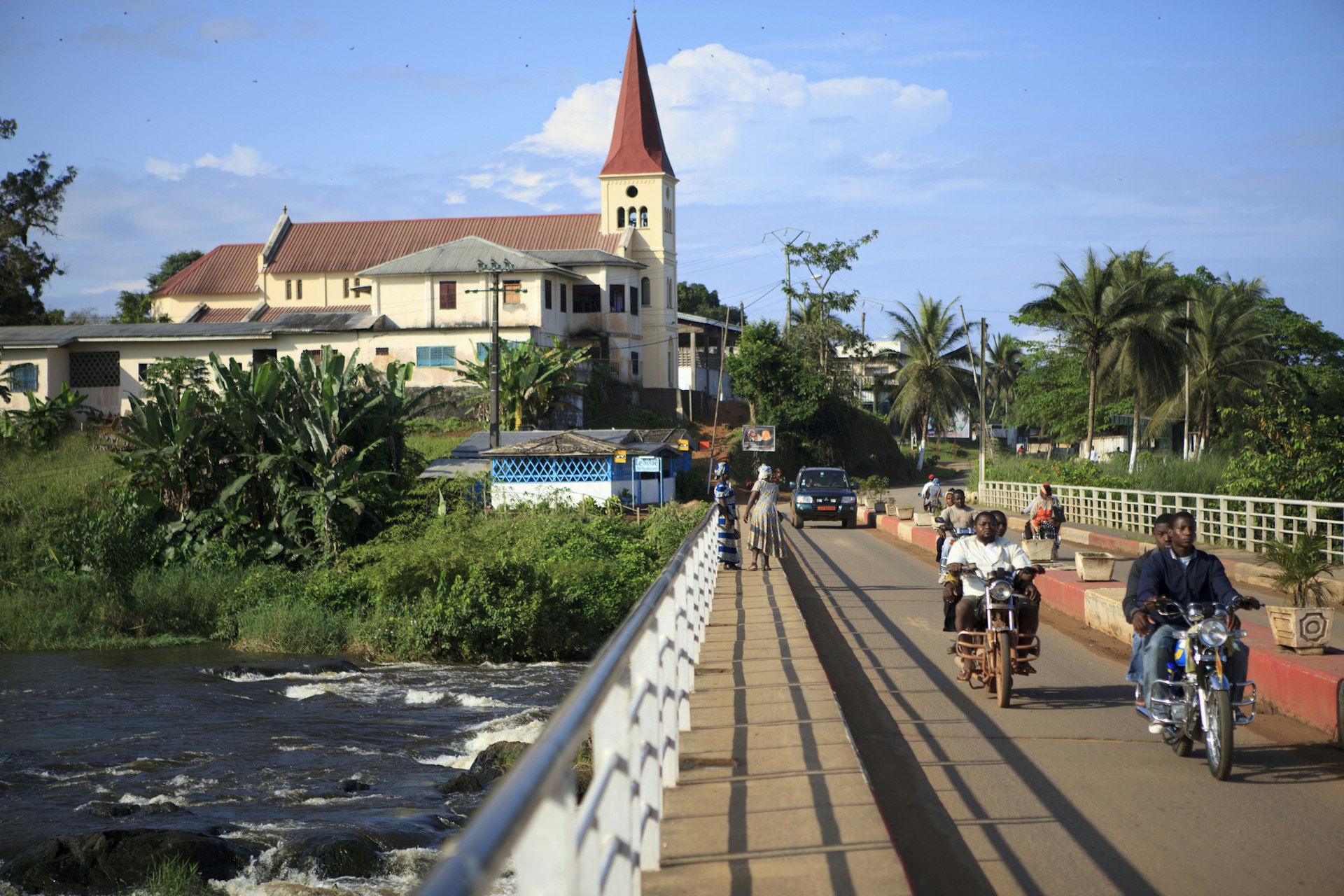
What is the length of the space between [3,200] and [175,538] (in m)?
31.2

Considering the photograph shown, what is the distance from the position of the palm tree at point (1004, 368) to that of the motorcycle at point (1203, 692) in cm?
9418

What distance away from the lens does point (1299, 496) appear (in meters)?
24.7

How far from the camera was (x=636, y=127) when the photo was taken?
2896 inches

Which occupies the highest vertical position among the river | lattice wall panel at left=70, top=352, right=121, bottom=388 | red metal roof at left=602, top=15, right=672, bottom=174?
red metal roof at left=602, top=15, right=672, bottom=174

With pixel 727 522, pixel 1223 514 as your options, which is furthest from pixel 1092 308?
pixel 727 522

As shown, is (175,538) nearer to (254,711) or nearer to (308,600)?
(308,600)

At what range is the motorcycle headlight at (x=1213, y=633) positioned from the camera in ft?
22.9

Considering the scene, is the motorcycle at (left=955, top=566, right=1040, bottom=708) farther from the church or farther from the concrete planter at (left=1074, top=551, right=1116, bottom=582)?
the church

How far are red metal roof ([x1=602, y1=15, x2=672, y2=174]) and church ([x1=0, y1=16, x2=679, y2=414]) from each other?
10 centimetres

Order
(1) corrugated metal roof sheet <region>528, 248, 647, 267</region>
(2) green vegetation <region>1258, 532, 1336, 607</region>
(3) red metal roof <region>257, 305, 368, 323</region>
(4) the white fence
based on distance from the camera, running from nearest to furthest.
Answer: (2) green vegetation <region>1258, 532, 1336, 607</region> → (4) the white fence → (3) red metal roof <region>257, 305, 368, 323</region> → (1) corrugated metal roof sheet <region>528, 248, 647, 267</region>

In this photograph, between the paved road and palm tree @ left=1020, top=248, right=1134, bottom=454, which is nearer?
the paved road

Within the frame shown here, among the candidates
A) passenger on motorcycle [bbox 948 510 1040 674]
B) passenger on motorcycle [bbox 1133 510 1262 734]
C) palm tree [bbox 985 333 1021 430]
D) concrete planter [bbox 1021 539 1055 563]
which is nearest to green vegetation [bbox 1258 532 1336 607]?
passenger on motorcycle [bbox 948 510 1040 674]

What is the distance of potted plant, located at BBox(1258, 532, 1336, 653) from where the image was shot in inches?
374

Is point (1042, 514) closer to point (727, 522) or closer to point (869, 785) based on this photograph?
point (727, 522)
